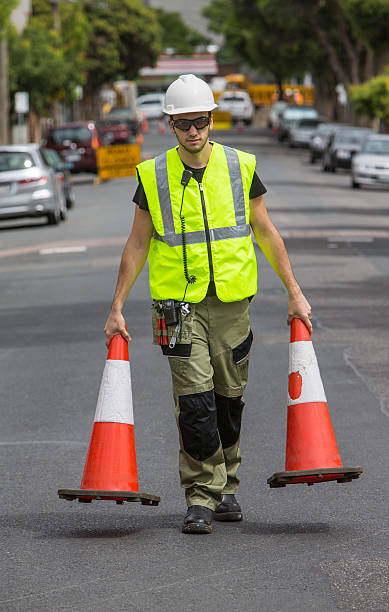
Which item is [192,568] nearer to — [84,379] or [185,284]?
[185,284]

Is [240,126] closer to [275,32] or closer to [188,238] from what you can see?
[275,32]

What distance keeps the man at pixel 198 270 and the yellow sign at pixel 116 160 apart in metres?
34.9

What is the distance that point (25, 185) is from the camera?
25.2m

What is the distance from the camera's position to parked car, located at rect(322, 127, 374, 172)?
42531mm

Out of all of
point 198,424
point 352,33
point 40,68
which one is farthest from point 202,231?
point 352,33

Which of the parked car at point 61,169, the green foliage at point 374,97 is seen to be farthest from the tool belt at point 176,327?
the green foliage at point 374,97

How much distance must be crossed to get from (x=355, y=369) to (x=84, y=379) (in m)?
2.03

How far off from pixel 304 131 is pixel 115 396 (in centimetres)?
5654

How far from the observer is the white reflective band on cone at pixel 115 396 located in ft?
19.9

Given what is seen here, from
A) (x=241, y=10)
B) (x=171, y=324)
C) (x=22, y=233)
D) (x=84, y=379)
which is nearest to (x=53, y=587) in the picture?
(x=171, y=324)

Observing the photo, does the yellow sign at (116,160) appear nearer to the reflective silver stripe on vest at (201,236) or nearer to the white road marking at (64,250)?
the white road marking at (64,250)

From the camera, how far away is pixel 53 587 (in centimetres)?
514

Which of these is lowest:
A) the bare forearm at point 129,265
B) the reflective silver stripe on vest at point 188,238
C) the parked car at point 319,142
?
the parked car at point 319,142

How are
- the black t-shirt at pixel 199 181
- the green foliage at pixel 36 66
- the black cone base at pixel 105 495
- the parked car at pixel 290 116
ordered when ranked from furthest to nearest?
the parked car at pixel 290 116
the green foliage at pixel 36 66
the black t-shirt at pixel 199 181
the black cone base at pixel 105 495
